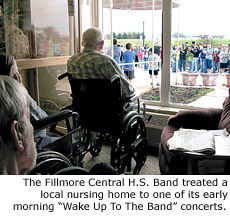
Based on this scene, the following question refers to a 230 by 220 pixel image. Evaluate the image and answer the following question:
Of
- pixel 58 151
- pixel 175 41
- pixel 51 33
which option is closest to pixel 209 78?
pixel 175 41

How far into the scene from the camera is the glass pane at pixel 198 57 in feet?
10.2

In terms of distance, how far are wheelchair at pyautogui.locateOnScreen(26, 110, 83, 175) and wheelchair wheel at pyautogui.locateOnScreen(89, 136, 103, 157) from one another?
122 centimetres

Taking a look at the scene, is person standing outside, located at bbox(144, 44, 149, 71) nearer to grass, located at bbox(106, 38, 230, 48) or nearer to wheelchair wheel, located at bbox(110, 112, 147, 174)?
grass, located at bbox(106, 38, 230, 48)

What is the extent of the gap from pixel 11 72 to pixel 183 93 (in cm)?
222

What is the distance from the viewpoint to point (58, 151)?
1.69 m

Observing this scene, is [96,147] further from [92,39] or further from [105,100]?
[92,39]

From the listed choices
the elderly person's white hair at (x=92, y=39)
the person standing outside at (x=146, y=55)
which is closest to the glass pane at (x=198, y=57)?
the person standing outside at (x=146, y=55)

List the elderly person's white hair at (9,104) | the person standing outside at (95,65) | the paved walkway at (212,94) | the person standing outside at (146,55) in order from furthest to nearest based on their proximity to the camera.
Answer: the person standing outside at (146,55) < the paved walkway at (212,94) < the person standing outside at (95,65) < the elderly person's white hair at (9,104)

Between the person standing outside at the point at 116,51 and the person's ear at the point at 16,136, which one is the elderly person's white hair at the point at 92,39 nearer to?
the person standing outside at the point at 116,51

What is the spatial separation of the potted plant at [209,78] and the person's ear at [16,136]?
2.90m

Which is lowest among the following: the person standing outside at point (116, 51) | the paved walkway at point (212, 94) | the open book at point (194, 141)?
the open book at point (194, 141)

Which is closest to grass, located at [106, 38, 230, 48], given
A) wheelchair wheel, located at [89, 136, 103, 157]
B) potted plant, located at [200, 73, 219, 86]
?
potted plant, located at [200, 73, 219, 86]

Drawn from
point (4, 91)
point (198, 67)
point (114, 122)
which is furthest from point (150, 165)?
point (4, 91)

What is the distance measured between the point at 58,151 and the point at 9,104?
99 centimetres
